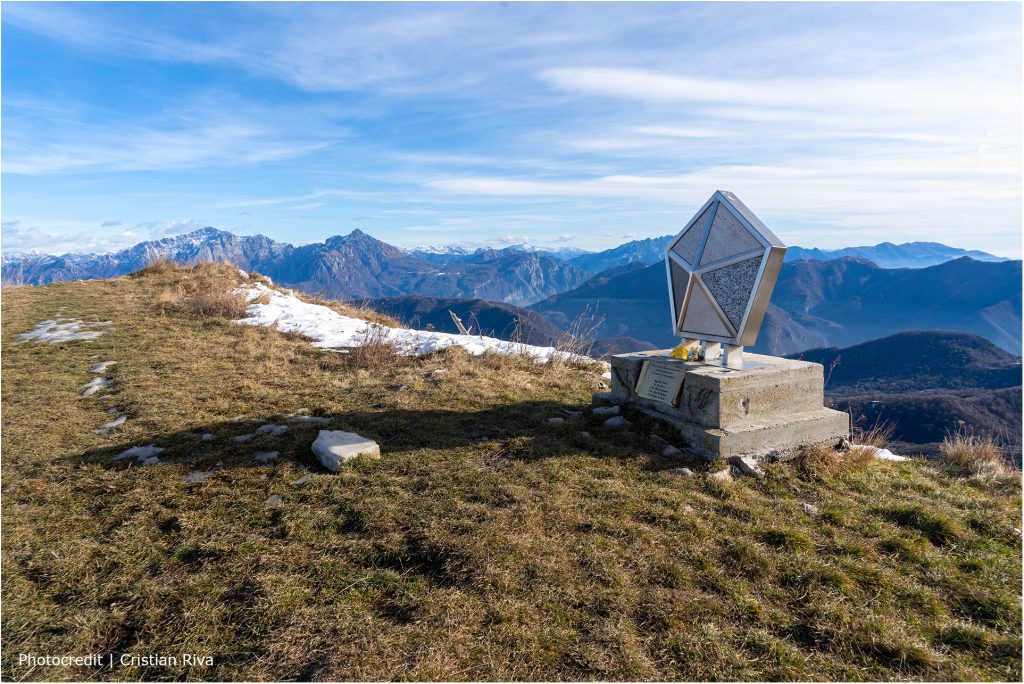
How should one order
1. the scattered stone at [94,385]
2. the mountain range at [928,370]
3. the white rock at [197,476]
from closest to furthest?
the white rock at [197,476]
the scattered stone at [94,385]
the mountain range at [928,370]

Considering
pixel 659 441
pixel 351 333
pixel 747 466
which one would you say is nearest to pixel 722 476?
pixel 747 466

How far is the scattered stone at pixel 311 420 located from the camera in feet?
24.0

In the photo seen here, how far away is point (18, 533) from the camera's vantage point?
445cm

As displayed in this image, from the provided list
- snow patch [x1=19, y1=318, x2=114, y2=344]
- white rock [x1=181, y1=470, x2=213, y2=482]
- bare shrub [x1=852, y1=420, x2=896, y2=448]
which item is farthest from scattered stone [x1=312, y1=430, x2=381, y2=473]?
snow patch [x1=19, y1=318, x2=114, y2=344]

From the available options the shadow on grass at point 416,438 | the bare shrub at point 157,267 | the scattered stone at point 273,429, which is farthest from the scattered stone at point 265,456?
the bare shrub at point 157,267

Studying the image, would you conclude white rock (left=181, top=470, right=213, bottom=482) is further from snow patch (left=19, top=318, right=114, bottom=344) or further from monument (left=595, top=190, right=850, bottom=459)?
snow patch (left=19, top=318, right=114, bottom=344)

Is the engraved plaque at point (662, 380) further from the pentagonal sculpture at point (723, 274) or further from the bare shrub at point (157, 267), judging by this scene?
the bare shrub at point (157, 267)

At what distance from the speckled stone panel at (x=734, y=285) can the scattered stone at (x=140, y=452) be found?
7145mm

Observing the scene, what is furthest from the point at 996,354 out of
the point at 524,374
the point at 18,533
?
the point at 18,533

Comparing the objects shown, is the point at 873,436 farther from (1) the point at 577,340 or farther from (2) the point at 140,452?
(2) the point at 140,452

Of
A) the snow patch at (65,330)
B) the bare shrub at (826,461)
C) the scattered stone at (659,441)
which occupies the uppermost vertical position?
the snow patch at (65,330)

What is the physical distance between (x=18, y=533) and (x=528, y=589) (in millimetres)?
4376

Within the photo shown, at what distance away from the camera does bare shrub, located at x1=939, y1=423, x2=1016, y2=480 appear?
6410 millimetres

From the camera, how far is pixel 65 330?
11773mm
